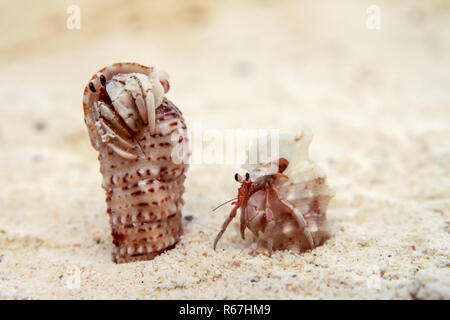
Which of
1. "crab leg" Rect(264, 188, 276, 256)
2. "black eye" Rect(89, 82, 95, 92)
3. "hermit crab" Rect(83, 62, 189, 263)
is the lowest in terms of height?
"crab leg" Rect(264, 188, 276, 256)

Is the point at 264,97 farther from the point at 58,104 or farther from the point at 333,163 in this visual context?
the point at 58,104

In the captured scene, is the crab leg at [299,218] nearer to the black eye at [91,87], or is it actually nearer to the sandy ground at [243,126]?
the sandy ground at [243,126]

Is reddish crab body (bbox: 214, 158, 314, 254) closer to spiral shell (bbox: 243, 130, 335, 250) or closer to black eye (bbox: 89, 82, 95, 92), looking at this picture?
spiral shell (bbox: 243, 130, 335, 250)

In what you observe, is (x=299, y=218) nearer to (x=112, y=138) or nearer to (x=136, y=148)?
(x=136, y=148)

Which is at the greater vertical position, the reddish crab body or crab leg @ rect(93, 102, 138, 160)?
crab leg @ rect(93, 102, 138, 160)

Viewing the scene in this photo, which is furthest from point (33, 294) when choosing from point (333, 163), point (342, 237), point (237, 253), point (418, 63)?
point (418, 63)

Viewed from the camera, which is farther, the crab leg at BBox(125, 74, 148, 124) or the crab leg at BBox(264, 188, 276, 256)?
the crab leg at BBox(264, 188, 276, 256)

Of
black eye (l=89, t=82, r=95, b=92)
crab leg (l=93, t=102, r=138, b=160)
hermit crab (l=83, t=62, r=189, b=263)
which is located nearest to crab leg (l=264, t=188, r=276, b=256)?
hermit crab (l=83, t=62, r=189, b=263)
